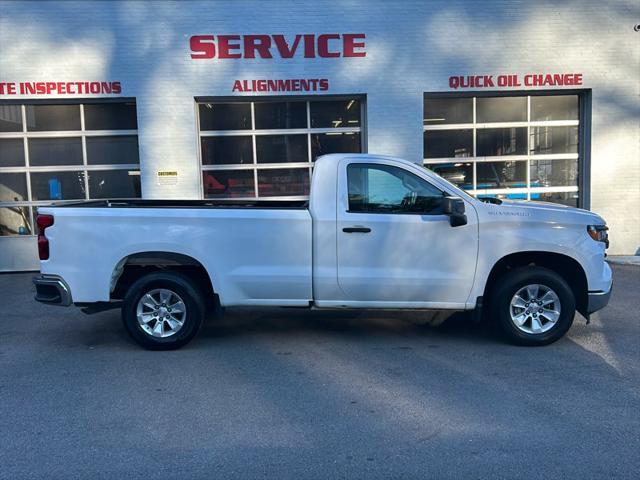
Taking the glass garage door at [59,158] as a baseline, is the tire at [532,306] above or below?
below

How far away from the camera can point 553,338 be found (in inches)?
226

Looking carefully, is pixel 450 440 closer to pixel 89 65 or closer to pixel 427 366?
pixel 427 366

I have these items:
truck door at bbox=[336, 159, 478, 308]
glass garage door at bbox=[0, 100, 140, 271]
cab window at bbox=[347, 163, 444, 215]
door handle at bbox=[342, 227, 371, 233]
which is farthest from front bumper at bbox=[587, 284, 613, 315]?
glass garage door at bbox=[0, 100, 140, 271]

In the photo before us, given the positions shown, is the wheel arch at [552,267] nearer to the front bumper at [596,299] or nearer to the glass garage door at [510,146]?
the front bumper at [596,299]

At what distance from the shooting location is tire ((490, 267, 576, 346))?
5660 millimetres

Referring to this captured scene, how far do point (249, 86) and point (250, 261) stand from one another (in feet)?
20.4

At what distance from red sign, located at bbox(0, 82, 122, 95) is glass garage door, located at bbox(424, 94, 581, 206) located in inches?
258

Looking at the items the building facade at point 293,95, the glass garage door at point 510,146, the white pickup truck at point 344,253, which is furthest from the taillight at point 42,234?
the glass garage door at point 510,146

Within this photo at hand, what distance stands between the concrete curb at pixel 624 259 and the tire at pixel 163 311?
28.9 ft

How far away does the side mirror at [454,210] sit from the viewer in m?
5.44

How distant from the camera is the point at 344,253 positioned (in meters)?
Result: 5.66

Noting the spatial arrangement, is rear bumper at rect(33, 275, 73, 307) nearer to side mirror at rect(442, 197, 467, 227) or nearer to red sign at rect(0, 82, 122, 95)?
side mirror at rect(442, 197, 467, 227)

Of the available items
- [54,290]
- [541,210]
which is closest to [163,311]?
[54,290]

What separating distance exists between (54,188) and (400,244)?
8.45 metres
